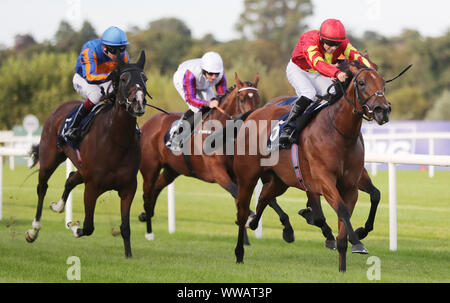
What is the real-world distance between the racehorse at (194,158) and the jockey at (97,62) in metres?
1.33

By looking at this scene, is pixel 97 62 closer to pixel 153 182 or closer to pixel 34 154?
pixel 34 154

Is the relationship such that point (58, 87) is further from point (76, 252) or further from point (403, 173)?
point (76, 252)

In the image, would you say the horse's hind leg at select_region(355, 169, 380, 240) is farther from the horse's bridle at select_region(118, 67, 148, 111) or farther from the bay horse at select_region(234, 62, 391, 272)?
the horse's bridle at select_region(118, 67, 148, 111)

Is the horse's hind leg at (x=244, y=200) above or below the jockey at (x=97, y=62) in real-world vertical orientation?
below

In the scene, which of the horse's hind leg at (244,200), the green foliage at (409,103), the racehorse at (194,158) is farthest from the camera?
the green foliage at (409,103)

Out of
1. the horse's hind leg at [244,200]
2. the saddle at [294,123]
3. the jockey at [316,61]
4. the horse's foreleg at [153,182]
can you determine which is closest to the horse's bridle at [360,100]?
the jockey at [316,61]

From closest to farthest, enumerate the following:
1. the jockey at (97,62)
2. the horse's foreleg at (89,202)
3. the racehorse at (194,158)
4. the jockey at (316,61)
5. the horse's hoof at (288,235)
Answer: the jockey at (316,61) < the horse's foreleg at (89,202) < the jockey at (97,62) < the horse's hoof at (288,235) < the racehorse at (194,158)

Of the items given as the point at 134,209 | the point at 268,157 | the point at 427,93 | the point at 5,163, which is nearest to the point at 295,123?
the point at 268,157

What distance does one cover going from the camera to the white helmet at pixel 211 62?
8.59 meters

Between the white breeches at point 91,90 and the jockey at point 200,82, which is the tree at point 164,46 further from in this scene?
the white breeches at point 91,90

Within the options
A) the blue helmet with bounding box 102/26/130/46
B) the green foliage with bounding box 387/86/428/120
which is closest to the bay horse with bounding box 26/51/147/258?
the blue helmet with bounding box 102/26/130/46

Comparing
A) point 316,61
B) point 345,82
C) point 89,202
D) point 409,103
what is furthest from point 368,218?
point 409,103

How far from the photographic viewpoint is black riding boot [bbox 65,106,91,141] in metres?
7.30

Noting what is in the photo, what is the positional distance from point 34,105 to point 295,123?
106 ft
